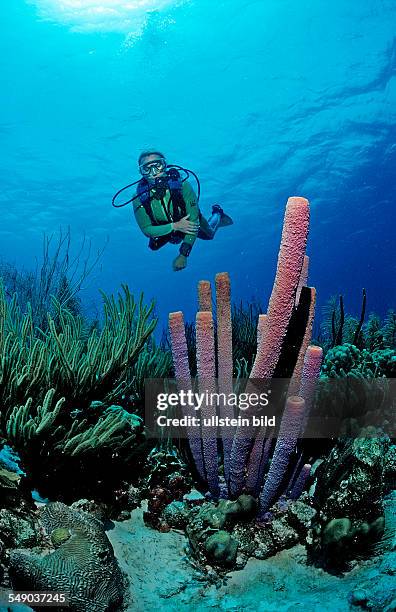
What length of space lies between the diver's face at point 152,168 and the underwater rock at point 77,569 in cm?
641

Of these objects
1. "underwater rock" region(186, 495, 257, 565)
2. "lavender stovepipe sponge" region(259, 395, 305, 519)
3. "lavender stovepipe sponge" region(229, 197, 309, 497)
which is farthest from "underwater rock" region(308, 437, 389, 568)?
"lavender stovepipe sponge" region(229, 197, 309, 497)

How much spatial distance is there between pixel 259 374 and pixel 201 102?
3101 centimetres

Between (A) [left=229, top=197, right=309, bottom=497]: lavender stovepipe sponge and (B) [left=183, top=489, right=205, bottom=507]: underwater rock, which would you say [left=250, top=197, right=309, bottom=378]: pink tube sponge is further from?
(B) [left=183, top=489, right=205, bottom=507]: underwater rock

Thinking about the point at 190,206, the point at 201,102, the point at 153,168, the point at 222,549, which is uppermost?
the point at 201,102

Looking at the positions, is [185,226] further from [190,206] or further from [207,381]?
[207,381]

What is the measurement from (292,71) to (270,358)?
96.1 ft

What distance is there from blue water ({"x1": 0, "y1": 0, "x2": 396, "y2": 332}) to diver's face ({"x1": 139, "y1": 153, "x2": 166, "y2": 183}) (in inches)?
345

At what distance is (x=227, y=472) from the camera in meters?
2.76

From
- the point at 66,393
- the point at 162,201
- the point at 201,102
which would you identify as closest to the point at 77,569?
the point at 66,393

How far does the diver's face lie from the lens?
7418mm

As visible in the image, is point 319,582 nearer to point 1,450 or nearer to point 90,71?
point 1,450

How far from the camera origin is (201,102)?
29.0m

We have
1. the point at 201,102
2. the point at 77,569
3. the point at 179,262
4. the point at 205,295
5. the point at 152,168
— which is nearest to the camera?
the point at 77,569

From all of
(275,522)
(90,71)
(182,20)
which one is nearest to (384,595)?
(275,522)
